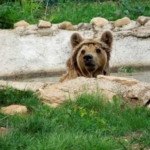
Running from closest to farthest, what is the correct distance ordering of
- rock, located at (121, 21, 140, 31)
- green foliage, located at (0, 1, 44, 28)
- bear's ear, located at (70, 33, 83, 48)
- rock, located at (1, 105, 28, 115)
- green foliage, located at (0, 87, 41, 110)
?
rock, located at (1, 105, 28, 115)
green foliage, located at (0, 87, 41, 110)
bear's ear, located at (70, 33, 83, 48)
rock, located at (121, 21, 140, 31)
green foliage, located at (0, 1, 44, 28)

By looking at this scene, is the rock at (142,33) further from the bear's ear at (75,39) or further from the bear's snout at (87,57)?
the bear's snout at (87,57)

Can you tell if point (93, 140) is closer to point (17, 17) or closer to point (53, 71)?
point (53, 71)

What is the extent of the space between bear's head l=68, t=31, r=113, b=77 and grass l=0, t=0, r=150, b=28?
419 centimetres

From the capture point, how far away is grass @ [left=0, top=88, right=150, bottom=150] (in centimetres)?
635

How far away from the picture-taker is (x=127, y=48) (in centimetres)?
1435

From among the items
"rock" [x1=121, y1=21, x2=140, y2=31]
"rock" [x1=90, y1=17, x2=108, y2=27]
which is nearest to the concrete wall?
"rock" [x1=121, y1=21, x2=140, y2=31]

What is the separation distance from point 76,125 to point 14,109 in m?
0.99

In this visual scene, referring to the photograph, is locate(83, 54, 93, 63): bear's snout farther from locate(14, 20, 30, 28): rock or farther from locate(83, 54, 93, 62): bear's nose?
locate(14, 20, 30, 28): rock

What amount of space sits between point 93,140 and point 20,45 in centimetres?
792

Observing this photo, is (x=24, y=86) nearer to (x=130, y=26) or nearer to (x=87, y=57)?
(x=87, y=57)

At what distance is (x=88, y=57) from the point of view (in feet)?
34.5

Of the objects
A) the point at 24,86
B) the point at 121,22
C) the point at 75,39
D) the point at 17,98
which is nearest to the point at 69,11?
the point at 121,22

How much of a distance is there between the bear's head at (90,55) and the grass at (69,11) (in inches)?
165

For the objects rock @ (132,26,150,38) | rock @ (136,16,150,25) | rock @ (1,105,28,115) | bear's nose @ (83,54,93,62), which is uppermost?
rock @ (136,16,150,25)
